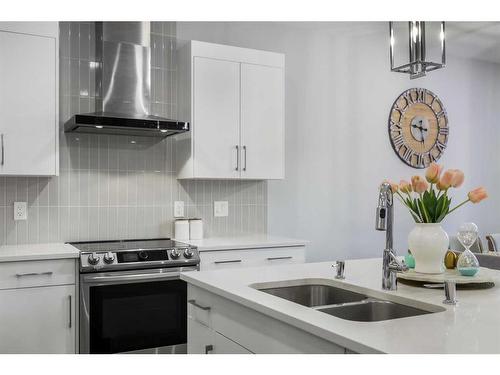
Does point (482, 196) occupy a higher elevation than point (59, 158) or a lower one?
lower

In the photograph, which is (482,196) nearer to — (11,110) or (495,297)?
(495,297)

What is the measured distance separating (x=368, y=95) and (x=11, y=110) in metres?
3.18

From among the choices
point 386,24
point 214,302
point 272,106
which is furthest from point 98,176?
point 386,24

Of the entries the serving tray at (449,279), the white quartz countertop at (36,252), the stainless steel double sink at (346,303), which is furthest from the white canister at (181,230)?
the serving tray at (449,279)

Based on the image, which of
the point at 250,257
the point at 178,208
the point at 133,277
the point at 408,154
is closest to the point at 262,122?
the point at 178,208

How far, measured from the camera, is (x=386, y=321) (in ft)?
4.71

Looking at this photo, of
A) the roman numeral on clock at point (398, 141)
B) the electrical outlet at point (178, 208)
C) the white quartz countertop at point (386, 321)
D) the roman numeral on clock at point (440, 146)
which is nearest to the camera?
the white quartz countertop at point (386, 321)

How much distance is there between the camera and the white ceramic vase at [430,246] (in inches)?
78.3

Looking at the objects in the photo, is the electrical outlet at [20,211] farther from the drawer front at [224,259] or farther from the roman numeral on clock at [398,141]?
the roman numeral on clock at [398,141]

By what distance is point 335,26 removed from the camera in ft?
15.9

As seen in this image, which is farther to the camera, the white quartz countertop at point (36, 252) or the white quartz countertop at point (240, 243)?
the white quartz countertop at point (240, 243)

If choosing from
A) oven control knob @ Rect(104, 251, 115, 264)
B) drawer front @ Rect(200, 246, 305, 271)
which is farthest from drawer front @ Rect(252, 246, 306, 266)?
oven control knob @ Rect(104, 251, 115, 264)

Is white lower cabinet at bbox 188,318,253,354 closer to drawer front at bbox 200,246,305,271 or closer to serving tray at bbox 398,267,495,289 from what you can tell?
serving tray at bbox 398,267,495,289

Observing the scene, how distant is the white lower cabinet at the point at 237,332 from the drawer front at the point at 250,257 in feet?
4.41
